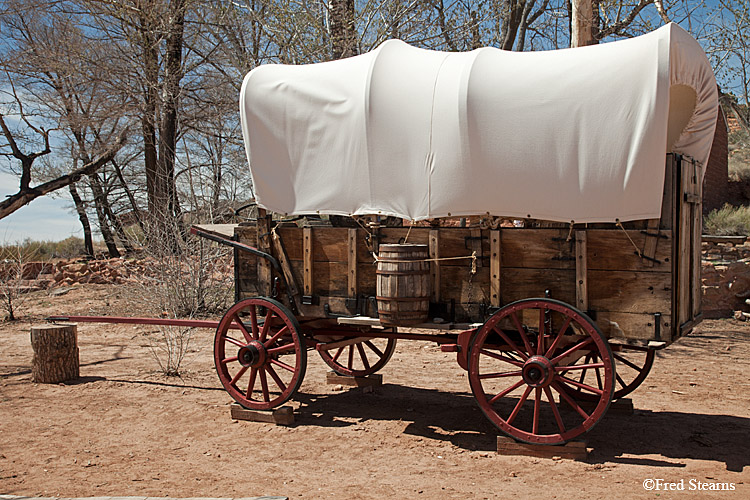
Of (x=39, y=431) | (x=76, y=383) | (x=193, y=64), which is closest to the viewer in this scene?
(x=39, y=431)

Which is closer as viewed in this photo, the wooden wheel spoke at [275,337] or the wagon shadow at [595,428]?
the wagon shadow at [595,428]

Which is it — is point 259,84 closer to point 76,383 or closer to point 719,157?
point 76,383

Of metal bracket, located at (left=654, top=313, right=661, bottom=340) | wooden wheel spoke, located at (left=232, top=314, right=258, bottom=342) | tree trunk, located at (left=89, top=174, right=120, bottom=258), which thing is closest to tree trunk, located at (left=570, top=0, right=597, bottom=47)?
metal bracket, located at (left=654, top=313, right=661, bottom=340)

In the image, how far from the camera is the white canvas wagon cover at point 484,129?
13.8 feet

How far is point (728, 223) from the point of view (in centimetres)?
1184

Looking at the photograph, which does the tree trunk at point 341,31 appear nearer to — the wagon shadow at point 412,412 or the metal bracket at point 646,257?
the wagon shadow at point 412,412

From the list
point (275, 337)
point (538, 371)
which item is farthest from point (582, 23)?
point (275, 337)

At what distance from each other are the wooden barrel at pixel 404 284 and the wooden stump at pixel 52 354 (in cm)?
363

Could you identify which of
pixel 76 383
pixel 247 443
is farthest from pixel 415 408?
pixel 76 383

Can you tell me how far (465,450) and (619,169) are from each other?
2.17 metres

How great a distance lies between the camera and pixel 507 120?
4.49 m

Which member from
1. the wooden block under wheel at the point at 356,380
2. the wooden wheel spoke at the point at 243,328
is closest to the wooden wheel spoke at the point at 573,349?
the wooden wheel spoke at the point at 243,328

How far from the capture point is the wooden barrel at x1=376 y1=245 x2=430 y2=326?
4680mm

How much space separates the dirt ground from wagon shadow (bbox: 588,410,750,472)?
0.01m
